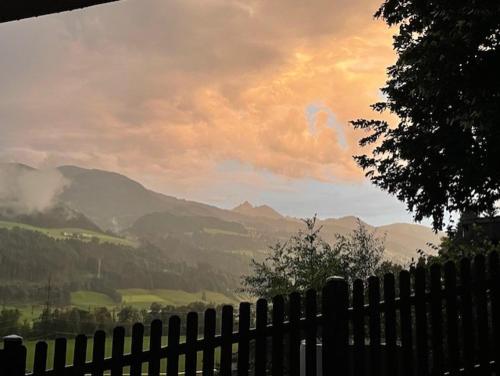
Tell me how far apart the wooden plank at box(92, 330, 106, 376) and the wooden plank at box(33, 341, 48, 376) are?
345mm

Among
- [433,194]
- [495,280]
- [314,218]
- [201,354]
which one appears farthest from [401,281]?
[314,218]

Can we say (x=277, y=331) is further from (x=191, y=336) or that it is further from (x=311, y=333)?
(x=191, y=336)

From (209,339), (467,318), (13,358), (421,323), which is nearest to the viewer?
(13,358)

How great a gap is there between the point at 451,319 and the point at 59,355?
12.0ft

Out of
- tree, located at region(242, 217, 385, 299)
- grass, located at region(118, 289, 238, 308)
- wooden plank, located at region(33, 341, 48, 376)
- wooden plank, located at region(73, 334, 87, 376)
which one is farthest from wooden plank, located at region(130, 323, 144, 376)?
grass, located at region(118, 289, 238, 308)

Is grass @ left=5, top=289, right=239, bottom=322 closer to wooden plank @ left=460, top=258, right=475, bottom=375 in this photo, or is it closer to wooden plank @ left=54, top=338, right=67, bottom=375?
wooden plank @ left=460, top=258, right=475, bottom=375

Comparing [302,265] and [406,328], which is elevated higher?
[302,265]

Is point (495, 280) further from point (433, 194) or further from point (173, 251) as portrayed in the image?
point (173, 251)

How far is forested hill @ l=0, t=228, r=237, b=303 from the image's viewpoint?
134 metres

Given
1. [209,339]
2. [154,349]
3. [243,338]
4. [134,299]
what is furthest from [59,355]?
[134,299]

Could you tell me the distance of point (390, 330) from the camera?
4.55 meters

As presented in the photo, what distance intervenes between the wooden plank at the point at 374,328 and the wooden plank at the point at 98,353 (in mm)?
2332

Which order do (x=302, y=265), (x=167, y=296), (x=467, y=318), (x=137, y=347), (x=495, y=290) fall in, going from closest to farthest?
(x=137, y=347)
(x=467, y=318)
(x=495, y=290)
(x=302, y=265)
(x=167, y=296)

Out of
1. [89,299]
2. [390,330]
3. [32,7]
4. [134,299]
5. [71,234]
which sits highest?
[71,234]
